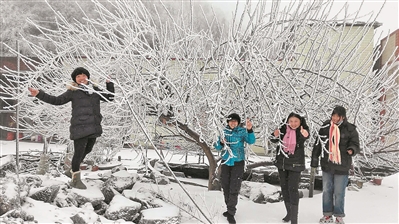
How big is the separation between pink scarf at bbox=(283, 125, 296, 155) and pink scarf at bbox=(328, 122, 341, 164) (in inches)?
16.7

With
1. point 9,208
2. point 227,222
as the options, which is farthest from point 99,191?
point 227,222

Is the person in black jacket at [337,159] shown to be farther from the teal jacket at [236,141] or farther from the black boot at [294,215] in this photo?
the teal jacket at [236,141]

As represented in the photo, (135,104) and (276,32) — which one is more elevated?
(276,32)

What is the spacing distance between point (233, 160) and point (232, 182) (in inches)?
10.5

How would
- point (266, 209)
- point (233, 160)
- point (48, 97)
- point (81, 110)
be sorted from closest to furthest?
point (48, 97), point (81, 110), point (233, 160), point (266, 209)

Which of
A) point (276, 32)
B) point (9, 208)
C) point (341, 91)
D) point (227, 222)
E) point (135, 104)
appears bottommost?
point (227, 222)

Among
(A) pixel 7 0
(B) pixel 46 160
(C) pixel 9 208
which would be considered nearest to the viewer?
(C) pixel 9 208

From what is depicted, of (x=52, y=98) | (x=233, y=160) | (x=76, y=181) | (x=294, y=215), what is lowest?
(x=294, y=215)

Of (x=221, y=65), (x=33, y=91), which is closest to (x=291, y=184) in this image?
(x=221, y=65)

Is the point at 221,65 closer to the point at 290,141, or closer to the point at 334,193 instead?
the point at 290,141

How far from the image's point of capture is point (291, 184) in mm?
3893

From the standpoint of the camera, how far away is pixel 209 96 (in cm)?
402

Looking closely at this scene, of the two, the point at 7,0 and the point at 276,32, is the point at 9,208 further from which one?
the point at 7,0

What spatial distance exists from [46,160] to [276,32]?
4335mm
